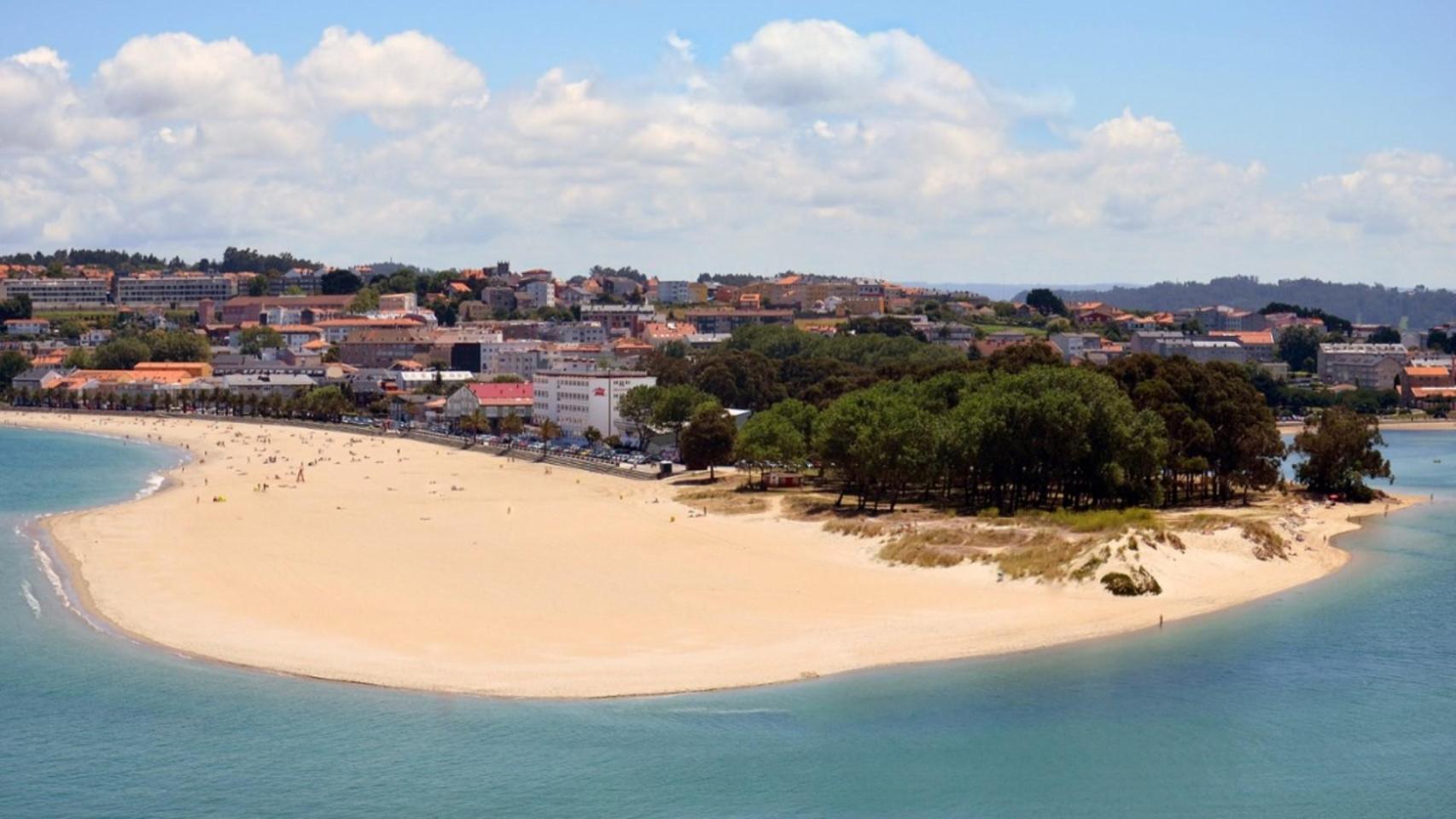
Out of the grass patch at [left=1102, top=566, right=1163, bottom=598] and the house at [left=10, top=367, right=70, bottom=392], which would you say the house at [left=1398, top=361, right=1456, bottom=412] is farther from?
the house at [left=10, top=367, right=70, bottom=392]

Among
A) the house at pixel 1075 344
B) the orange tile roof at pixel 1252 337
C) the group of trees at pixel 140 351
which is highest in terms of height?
the orange tile roof at pixel 1252 337

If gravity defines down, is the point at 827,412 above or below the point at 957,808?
above

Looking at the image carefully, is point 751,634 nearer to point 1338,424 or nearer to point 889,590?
point 889,590

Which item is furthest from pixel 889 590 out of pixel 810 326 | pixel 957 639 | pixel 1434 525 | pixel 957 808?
pixel 810 326

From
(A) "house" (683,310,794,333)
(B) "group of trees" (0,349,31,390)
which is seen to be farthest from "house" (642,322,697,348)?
(B) "group of trees" (0,349,31,390)

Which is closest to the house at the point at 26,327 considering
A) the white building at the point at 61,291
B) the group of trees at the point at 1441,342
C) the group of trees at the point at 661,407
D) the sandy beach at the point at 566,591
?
the white building at the point at 61,291

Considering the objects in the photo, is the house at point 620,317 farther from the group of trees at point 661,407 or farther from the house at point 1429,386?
the group of trees at point 661,407

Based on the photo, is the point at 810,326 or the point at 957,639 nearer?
the point at 957,639
